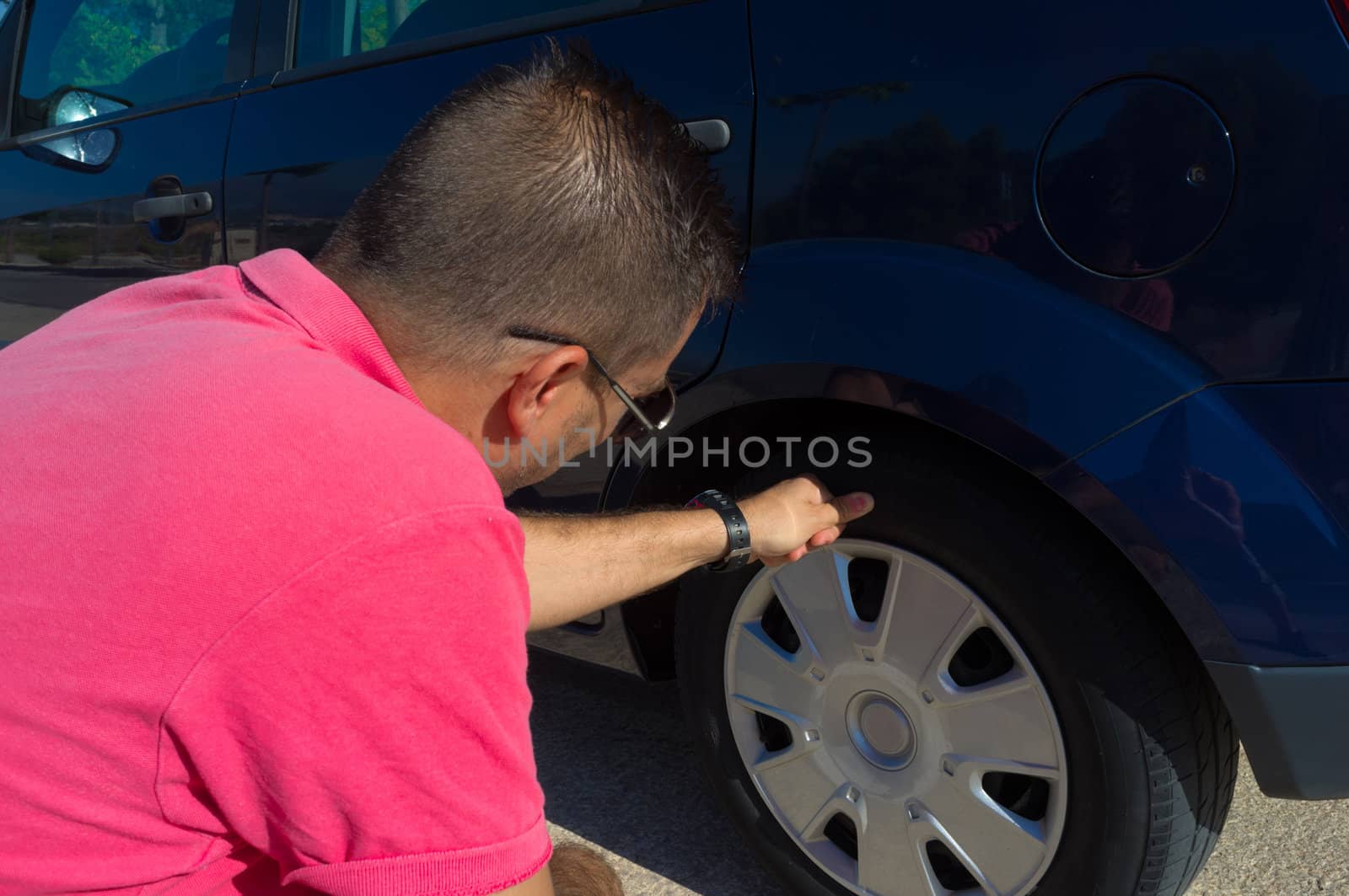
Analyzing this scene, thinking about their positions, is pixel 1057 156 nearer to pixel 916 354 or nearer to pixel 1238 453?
pixel 916 354

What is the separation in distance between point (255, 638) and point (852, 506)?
1.06 meters

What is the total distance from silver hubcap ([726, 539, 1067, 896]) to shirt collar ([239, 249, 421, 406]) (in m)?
0.88

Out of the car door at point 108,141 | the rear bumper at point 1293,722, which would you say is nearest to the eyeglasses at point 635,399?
the rear bumper at point 1293,722

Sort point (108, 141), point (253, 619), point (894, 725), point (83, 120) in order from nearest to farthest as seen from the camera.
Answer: point (253, 619) → point (894, 725) → point (108, 141) → point (83, 120)

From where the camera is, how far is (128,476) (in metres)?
0.86

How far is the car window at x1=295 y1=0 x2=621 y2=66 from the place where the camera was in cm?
220

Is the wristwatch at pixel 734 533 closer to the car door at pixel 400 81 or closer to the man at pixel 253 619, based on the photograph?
the car door at pixel 400 81

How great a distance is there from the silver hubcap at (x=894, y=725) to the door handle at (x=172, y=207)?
1.49 meters

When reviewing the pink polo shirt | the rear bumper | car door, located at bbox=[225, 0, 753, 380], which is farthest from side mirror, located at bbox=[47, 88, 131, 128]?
the rear bumper

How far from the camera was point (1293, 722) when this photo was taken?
1452mm

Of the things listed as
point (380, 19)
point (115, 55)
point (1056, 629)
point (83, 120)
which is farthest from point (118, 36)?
point (1056, 629)

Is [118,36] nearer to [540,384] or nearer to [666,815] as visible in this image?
[666,815]

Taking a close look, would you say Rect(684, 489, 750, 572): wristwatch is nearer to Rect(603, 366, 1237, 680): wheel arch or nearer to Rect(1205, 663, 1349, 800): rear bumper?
Rect(603, 366, 1237, 680): wheel arch

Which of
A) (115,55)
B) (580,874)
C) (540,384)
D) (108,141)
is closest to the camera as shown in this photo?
(540,384)
